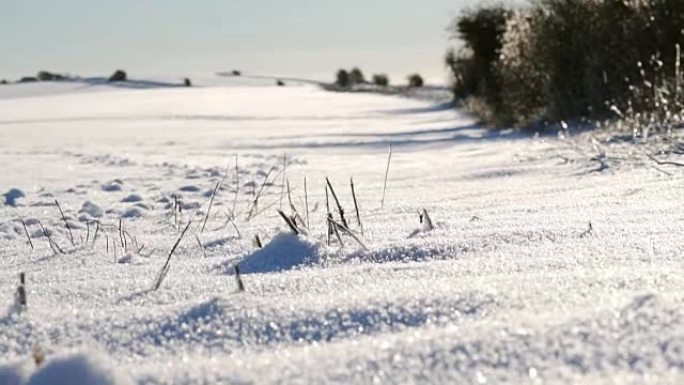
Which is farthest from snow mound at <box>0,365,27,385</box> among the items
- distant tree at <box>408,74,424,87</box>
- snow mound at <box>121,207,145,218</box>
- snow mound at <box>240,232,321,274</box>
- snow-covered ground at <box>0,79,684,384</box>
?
distant tree at <box>408,74,424,87</box>

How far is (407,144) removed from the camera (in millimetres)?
8234

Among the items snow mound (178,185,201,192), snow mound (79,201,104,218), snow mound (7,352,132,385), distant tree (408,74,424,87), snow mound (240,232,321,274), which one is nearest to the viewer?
snow mound (7,352,132,385)

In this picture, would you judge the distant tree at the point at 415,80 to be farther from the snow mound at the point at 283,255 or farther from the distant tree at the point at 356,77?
the snow mound at the point at 283,255

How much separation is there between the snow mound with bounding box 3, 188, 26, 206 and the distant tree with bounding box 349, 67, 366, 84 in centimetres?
4138

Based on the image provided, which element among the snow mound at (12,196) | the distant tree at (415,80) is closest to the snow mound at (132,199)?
the snow mound at (12,196)

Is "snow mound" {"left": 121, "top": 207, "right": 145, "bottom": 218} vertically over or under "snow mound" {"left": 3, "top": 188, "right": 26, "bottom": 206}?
over

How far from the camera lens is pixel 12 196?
376cm

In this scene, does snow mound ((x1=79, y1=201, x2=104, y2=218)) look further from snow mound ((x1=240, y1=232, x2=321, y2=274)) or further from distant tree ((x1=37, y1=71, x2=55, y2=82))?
distant tree ((x1=37, y1=71, x2=55, y2=82))

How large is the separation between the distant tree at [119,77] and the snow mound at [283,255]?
3750 cm

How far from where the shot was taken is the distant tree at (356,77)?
45281 millimetres

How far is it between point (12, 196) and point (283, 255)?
2442mm

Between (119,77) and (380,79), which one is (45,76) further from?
(380,79)

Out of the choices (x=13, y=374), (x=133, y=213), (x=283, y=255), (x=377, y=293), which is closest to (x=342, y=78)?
(x=133, y=213)

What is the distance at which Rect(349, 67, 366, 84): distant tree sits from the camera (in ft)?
149
